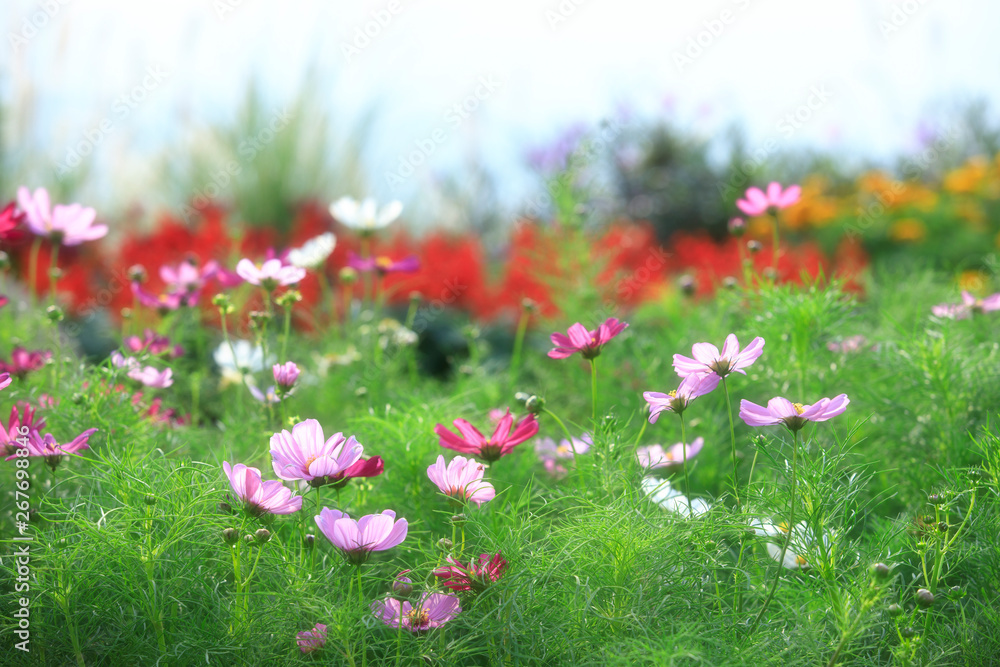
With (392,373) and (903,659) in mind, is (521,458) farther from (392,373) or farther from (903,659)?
(903,659)

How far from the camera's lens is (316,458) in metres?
0.96

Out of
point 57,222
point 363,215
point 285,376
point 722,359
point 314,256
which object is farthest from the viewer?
point 363,215

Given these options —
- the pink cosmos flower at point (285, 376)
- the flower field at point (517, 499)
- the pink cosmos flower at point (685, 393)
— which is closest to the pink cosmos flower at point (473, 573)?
the flower field at point (517, 499)

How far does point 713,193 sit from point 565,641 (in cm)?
578

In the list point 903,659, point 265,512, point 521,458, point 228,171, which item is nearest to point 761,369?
point 521,458

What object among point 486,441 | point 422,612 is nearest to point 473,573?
point 422,612

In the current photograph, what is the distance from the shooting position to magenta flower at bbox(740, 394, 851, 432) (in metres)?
0.94

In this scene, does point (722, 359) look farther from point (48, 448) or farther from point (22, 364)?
point (22, 364)

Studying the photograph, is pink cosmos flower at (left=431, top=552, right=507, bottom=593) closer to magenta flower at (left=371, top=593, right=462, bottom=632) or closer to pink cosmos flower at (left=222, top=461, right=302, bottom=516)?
magenta flower at (left=371, top=593, right=462, bottom=632)

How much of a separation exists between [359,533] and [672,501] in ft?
1.60

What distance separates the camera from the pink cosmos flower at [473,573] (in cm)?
95

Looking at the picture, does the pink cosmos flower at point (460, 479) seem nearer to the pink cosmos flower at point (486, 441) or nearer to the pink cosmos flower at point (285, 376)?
the pink cosmos flower at point (486, 441)

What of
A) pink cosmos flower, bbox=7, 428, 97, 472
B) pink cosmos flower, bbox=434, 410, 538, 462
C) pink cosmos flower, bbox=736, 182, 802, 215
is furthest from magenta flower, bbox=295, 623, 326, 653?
pink cosmos flower, bbox=736, 182, 802, 215

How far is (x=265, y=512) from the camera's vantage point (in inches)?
37.1
